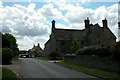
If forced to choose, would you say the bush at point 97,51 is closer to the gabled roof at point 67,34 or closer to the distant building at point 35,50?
the gabled roof at point 67,34

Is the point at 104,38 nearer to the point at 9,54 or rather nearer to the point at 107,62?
the point at 9,54

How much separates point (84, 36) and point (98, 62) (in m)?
57.5

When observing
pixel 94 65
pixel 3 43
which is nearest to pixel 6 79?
pixel 94 65

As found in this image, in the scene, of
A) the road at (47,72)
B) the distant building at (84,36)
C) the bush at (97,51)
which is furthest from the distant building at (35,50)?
the road at (47,72)

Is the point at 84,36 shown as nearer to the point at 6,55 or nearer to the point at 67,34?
the point at 67,34

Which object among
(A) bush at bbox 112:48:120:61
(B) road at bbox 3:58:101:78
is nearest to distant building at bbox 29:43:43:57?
(B) road at bbox 3:58:101:78

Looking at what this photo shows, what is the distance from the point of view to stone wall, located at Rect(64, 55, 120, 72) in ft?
87.1

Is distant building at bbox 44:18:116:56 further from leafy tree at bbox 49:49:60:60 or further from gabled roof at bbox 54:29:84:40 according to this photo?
leafy tree at bbox 49:49:60:60

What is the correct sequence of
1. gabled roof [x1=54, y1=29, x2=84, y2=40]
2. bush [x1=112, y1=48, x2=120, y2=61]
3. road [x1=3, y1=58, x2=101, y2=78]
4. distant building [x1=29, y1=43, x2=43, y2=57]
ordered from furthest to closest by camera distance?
1. distant building [x1=29, y1=43, x2=43, y2=57]
2. gabled roof [x1=54, y1=29, x2=84, y2=40]
3. bush [x1=112, y1=48, x2=120, y2=61]
4. road [x1=3, y1=58, x2=101, y2=78]

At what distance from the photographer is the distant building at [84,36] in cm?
→ 8131

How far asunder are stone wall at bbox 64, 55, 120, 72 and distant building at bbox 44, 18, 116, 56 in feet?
127

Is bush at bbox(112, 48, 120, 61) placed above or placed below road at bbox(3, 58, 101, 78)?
above

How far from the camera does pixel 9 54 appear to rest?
1638 inches

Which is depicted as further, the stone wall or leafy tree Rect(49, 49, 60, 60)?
leafy tree Rect(49, 49, 60, 60)
